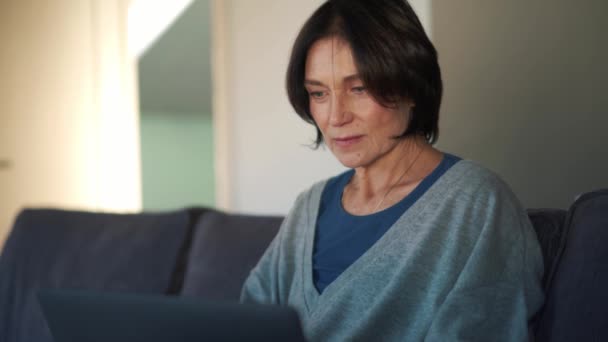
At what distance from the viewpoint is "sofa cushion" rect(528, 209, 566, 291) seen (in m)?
1.11

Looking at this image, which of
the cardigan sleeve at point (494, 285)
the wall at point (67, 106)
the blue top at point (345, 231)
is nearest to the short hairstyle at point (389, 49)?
the blue top at point (345, 231)

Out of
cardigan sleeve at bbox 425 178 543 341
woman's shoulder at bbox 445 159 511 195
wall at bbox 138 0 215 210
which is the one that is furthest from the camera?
wall at bbox 138 0 215 210

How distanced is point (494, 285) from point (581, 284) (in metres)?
0.17

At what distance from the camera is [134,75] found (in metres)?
4.42

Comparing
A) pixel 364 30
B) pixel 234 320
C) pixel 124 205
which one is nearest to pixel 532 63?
pixel 364 30

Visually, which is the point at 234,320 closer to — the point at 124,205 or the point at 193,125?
the point at 124,205

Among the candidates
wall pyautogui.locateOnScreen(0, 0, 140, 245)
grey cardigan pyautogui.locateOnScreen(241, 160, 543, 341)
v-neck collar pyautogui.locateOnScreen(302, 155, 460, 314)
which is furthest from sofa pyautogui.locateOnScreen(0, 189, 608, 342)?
wall pyautogui.locateOnScreen(0, 0, 140, 245)

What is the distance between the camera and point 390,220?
3.69ft

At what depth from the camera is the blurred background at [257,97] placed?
5.45 ft

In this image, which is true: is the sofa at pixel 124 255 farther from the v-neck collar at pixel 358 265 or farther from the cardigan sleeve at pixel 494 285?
the cardigan sleeve at pixel 494 285

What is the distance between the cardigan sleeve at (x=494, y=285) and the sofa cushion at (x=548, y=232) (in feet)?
0.30

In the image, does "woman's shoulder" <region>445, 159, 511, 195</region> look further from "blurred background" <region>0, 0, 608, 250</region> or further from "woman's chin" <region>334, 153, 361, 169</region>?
"blurred background" <region>0, 0, 608, 250</region>

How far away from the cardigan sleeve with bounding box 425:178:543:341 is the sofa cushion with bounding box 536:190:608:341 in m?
0.05

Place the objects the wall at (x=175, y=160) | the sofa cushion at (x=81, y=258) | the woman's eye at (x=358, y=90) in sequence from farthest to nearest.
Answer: the wall at (x=175, y=160), the sofa cushion at (x=81, y=258), the woman's eye at (x=358, y=90)
